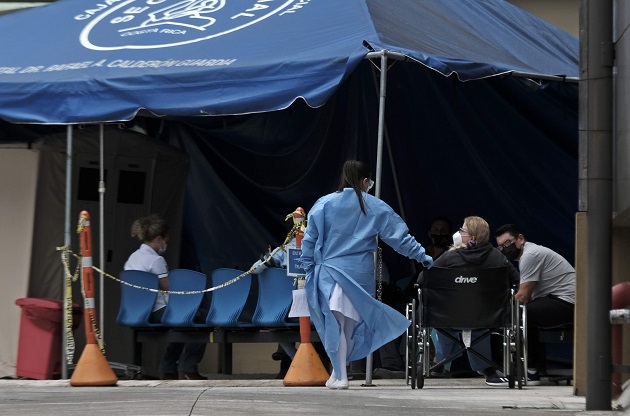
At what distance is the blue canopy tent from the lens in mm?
12125

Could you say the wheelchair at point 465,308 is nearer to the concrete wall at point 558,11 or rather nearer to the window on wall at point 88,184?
the window on wall at point 88,184

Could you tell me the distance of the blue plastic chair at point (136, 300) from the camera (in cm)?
1293

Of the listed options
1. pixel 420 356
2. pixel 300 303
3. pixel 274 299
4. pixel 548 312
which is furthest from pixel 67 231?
pixel 548 312

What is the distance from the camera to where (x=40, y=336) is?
1288 cm

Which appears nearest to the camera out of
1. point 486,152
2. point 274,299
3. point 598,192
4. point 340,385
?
point 598,192

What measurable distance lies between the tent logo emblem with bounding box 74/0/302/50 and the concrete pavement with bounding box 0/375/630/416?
3.22m

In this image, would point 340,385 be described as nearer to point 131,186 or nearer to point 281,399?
point 281,399

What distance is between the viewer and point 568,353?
14.6 m

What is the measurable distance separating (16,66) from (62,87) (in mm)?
864

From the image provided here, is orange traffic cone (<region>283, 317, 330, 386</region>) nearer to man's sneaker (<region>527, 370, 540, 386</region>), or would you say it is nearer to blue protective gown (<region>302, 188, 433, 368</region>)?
blue protective gown (<region>302, 188, 433, 368</region>)

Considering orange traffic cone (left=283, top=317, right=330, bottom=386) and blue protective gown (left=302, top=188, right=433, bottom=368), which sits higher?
blue protective gown (left=302, top=188, right=433, bottom=368)

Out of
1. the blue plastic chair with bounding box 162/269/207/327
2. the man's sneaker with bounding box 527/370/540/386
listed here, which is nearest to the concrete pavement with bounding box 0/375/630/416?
the man's sneaker with bounding box 527/370/540/386

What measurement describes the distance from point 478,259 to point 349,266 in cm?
118

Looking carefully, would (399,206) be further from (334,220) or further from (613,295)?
(613,295)
